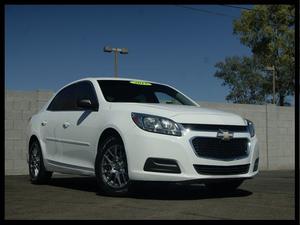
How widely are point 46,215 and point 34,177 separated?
3773 mm

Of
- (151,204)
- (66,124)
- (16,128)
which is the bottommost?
(151,204)

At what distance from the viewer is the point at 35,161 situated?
9.23 m

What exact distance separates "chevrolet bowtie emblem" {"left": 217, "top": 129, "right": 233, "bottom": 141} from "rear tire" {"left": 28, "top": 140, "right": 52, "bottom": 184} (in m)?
3.25

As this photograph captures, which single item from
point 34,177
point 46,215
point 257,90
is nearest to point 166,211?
point 46,215

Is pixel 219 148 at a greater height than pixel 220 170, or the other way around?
pixel 219 148

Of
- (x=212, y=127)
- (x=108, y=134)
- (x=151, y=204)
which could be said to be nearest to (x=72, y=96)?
(x=108, y=134)

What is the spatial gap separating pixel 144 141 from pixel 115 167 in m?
0.63

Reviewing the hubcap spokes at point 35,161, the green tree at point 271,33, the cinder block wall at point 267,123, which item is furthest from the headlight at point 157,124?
the green tree at point 271,33

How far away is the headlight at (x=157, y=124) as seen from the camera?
6.77 m

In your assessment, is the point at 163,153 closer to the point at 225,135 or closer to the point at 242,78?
the point at 225,135

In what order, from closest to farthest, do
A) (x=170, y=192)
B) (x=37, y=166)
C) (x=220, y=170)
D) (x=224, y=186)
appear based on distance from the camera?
(x=220, y=170) < (x=170, y=192) < (x=224, y=186) < (x=37, y=166)

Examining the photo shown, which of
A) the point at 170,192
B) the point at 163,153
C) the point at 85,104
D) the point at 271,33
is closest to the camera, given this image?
the point at 163,153

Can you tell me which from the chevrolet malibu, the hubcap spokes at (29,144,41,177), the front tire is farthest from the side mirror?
the hubcap spokes at (29,144,41,177)

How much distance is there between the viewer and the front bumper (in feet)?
22.0
